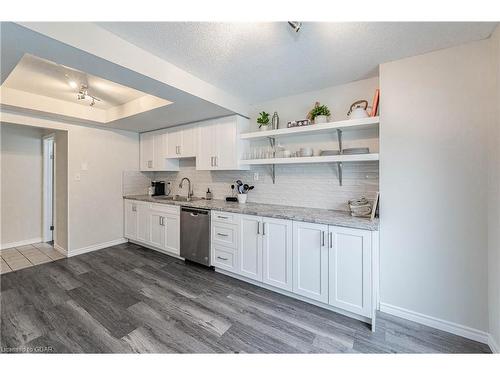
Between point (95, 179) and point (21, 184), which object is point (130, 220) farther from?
point (21, 184)

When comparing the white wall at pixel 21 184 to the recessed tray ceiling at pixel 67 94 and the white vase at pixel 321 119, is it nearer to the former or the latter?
the recessed tray ceiling at pixel 67 94

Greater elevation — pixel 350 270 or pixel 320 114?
pixel 320 114

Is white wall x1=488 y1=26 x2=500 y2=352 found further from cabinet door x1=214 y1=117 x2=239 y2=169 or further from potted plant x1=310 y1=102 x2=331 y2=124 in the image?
cabinet door x1=214 y1=117 x2=239 y2=169

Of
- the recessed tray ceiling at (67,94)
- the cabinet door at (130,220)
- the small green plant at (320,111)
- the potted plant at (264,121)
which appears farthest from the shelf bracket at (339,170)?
the cabinet door at (130,220)

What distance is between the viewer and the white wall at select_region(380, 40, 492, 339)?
1631 millimetres

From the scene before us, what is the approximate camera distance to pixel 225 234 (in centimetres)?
265

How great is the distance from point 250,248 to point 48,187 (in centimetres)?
417

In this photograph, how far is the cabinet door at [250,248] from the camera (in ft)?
7.79

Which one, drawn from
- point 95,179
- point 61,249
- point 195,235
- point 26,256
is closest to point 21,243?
point 26,256

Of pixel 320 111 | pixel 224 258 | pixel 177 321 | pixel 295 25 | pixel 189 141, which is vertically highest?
pixel 295 25

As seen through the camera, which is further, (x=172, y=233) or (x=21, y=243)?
(x=21, y=243)

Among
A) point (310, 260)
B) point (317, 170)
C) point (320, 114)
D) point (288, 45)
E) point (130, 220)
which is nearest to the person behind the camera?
point (288, 45)

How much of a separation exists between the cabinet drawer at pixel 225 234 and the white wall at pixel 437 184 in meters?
1.55

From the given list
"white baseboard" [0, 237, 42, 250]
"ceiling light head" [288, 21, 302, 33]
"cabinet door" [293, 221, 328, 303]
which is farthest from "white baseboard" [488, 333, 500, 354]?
"white baseboard" [0, 237, 42, 250]
